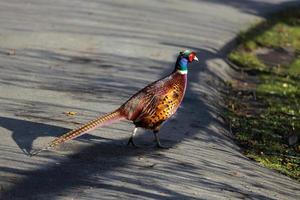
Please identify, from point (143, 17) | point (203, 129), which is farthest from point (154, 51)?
point (203, 129)

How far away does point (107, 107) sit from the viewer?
10.9 metres

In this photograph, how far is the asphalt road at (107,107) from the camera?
299 inches

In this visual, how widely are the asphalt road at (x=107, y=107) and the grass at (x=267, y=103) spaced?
302mm

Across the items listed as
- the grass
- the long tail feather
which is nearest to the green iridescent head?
the long tail feather

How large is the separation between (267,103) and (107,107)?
3.47m

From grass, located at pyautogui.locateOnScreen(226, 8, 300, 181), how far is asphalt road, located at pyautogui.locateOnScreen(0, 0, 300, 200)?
0.30 m

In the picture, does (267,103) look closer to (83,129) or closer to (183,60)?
(183,60)

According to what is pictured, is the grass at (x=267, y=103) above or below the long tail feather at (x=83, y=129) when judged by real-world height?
below

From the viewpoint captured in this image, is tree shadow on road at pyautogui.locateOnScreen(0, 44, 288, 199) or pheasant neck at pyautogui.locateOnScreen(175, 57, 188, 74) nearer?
tree shadow on road at pyautogui.locateOnScreen(0, 44, 288, 199)

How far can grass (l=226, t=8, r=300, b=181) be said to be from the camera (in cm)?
1030

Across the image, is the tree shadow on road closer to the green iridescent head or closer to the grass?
the grass

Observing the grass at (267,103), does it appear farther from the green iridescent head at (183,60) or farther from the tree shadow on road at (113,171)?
the green iridescent head at (183,60)

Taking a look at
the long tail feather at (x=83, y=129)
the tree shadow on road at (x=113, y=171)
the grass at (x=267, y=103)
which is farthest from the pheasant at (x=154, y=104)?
the grass at (x=267, y=103)

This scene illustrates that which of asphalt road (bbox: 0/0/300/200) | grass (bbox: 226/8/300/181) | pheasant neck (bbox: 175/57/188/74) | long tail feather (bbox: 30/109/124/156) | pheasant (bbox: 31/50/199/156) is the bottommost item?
grass (bbox: 226/8/300/181)
